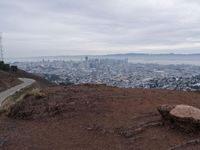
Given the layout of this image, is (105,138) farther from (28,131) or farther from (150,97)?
(150,97)

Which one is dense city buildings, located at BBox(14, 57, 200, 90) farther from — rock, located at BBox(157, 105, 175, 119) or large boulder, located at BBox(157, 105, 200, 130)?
large boulder, located at BBox(157, 105, 200, 130)

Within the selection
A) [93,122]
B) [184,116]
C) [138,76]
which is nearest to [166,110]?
[184,116]

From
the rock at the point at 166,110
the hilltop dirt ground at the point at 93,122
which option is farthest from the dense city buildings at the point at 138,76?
the rock at the point at 166,110

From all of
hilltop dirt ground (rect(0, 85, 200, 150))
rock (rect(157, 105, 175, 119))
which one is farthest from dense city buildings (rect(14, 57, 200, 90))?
rock (rect(157, 105, 175, 119))

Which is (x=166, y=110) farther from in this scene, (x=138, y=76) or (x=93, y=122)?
(x=138, y=76)

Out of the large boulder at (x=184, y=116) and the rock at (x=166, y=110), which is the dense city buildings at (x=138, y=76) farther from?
the large boulder at (x=184, y=116)

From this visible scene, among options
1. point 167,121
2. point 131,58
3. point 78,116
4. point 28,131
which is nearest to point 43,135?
point 28,131
